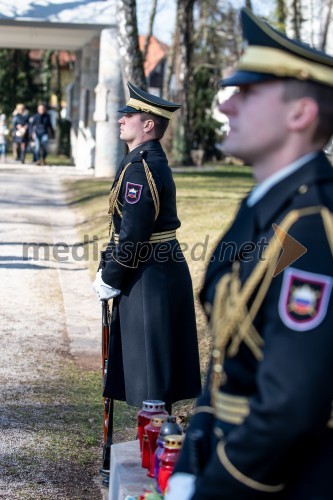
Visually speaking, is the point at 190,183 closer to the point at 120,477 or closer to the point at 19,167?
the point at 19,167

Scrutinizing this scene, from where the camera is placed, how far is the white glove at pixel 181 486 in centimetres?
234

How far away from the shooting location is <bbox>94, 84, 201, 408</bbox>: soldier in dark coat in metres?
5.34

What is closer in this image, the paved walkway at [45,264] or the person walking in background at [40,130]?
the paved walkway at [45,264]

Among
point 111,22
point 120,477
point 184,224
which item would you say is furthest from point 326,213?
point 111,22

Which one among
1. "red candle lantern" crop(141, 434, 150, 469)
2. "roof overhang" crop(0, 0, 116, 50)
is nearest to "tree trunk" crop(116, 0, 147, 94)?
"roof overhang" crop(0, 0, 116, 50)

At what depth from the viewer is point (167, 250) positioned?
5504 mm

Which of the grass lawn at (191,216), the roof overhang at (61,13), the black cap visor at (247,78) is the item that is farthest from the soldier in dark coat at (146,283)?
the roof overhang at (61,13)

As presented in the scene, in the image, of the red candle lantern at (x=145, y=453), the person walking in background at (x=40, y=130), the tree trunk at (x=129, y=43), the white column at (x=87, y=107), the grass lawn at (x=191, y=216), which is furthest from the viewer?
the person walking in background at (x=40, y=130)

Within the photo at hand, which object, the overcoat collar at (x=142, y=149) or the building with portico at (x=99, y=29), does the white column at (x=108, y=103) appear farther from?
the overcoat collar at (x=142, y=149)

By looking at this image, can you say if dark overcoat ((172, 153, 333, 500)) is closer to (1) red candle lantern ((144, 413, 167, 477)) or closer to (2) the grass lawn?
(1) red candle lantern ((144, 413, 167, 477))

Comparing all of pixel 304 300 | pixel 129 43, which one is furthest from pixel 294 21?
pixel 304 300

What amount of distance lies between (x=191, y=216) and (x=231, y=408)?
44.3 feet

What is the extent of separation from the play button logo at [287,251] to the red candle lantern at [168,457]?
139 centimetres

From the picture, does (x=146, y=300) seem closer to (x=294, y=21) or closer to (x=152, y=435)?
(x=152, y=435)
